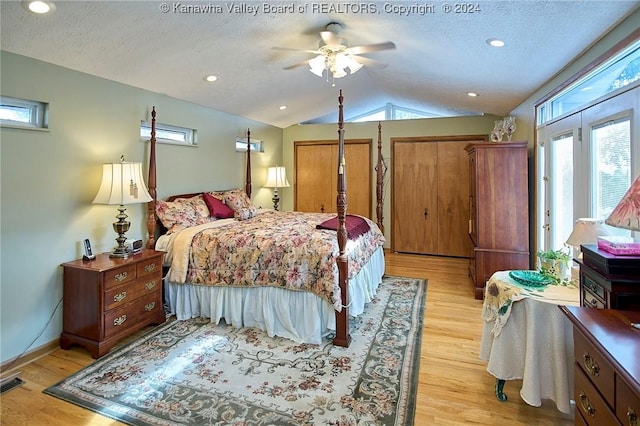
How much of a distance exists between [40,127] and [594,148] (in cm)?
421

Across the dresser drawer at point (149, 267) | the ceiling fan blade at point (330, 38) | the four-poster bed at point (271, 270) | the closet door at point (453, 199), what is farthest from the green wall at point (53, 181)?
the closet door at point (453, 199)

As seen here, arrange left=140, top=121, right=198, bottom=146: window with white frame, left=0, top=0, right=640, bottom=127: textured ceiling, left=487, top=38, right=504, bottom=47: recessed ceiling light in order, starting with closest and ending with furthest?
left=0, top=0, right=640, bottom=127: textured ceiling, left=487, top=38, right=504, bottom=47: recessed ceiling light, left=140, top=121, right=198, bottom=146: window with white frame

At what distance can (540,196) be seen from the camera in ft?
12.1

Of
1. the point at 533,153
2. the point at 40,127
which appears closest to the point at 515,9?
the point at 533,153

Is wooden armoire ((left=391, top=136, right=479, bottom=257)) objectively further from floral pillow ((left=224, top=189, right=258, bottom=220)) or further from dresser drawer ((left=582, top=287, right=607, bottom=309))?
dresser drawer ((left=582, top=287, right=607, bottom=309))

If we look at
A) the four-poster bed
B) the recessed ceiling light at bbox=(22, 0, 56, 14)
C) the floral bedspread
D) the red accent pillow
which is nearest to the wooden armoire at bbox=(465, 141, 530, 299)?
the four-poster bed

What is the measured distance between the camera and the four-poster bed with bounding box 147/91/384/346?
2.84 metres

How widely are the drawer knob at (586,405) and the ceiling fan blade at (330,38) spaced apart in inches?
112

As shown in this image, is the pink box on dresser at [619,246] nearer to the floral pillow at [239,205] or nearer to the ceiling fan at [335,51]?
the ceiling fan at [335,51]

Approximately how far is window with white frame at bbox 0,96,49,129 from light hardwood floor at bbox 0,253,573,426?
180 centimetres

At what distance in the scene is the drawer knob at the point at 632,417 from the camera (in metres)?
0.94

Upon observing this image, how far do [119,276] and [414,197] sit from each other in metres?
4.91

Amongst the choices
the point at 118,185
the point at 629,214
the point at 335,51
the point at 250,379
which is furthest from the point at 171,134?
the point at 629,214

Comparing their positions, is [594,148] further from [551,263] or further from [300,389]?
[300,389]
